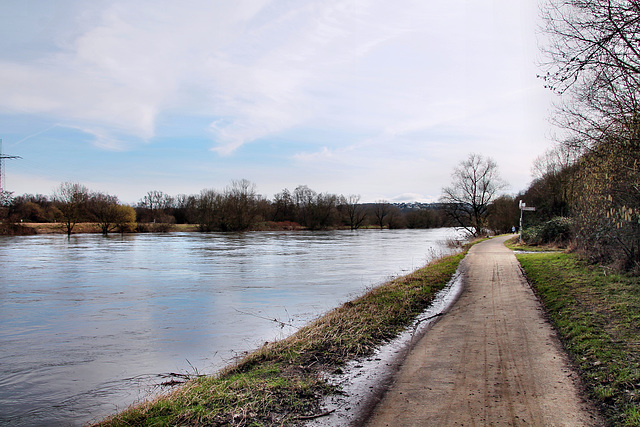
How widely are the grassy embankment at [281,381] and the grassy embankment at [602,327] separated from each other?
2644 millimetres

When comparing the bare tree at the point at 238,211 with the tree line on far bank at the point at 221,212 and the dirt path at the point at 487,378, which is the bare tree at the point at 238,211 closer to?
the tree line on far bank at the point at 221,212

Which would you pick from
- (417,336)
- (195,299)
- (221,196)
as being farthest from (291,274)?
(221,196)

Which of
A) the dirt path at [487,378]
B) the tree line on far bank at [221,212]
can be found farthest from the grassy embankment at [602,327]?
the tree line on far bank at [221,212]

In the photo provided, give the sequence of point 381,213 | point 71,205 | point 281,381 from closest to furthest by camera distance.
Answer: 1. point 281,381
2. point 71,205
3. point 381,213

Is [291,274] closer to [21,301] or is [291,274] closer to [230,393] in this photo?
[21,301]

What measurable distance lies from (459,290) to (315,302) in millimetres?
3861

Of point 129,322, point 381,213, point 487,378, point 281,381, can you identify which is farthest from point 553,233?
point 381,213

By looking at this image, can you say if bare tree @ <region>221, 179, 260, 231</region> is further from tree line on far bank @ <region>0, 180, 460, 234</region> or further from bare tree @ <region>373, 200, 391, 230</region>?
bare tree @ <region>373, 200, 391, 230</region>

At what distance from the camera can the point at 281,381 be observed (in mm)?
4781

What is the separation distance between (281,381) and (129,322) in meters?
6.28

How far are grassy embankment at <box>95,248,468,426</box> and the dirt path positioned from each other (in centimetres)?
80

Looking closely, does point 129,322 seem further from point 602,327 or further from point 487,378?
point 602,327

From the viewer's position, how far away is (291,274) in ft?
56.7

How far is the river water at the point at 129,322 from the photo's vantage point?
5.84 metres
